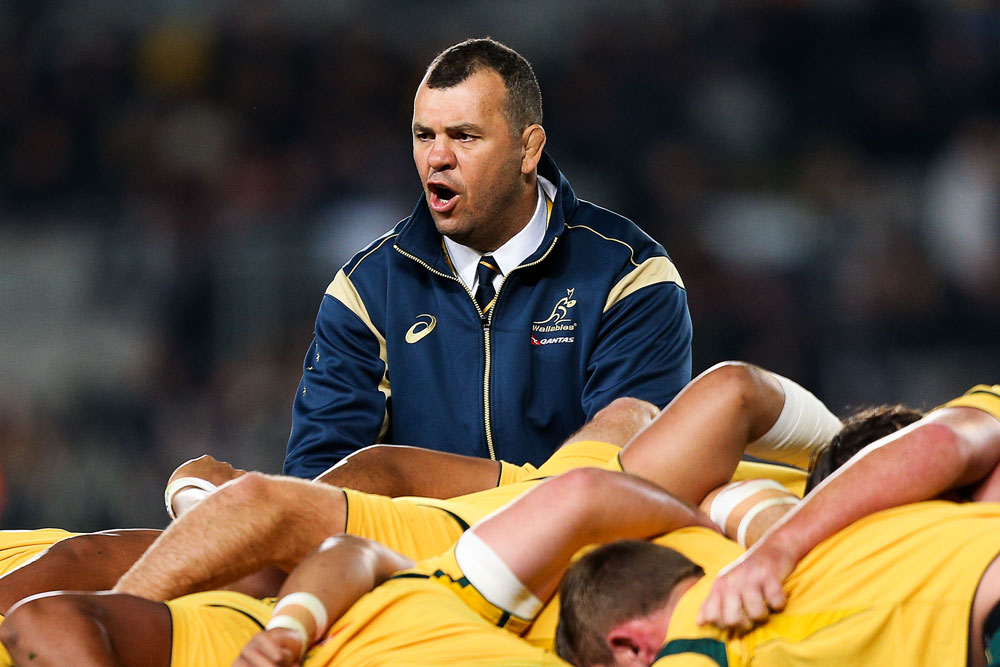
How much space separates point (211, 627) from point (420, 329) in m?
1.57

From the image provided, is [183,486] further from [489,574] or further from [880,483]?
[880,483]

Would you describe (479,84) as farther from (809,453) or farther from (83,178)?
(83,178)

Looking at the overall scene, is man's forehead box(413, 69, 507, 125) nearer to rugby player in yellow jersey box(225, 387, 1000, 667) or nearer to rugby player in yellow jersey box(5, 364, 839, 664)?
rugby player in yellow jersey box(5, 364, 839, 664)

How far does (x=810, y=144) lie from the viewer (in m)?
6.02

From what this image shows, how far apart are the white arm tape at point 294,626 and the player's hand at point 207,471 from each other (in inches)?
40.7

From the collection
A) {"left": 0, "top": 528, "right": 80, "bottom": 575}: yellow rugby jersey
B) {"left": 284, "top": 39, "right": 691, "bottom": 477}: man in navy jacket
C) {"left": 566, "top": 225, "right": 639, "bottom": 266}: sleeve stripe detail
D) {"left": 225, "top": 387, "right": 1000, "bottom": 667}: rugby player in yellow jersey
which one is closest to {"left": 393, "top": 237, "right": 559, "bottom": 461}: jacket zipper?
{"left": 284, "top": 39, "right": 691, "bottom": 477}: man in navy jacket

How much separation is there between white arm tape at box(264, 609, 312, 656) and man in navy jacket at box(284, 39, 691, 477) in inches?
60.3

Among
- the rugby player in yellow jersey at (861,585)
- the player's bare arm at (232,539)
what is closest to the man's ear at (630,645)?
the rugby player in yellow jersey at (861,585)

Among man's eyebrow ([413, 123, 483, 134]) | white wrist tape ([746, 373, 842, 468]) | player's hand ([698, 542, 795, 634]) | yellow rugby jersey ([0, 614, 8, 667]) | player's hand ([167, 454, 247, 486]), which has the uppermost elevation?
man's eyebrow ([413, 123, 483, 134])

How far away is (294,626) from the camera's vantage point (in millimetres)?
1754

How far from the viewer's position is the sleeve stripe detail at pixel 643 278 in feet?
10.9

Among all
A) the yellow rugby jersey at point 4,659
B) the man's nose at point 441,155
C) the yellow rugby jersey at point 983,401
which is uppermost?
the man's nose at point 441,155

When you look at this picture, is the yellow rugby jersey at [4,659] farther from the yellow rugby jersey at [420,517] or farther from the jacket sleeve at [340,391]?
the jacket sleeve at [340,391]

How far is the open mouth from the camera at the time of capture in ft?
10.9
